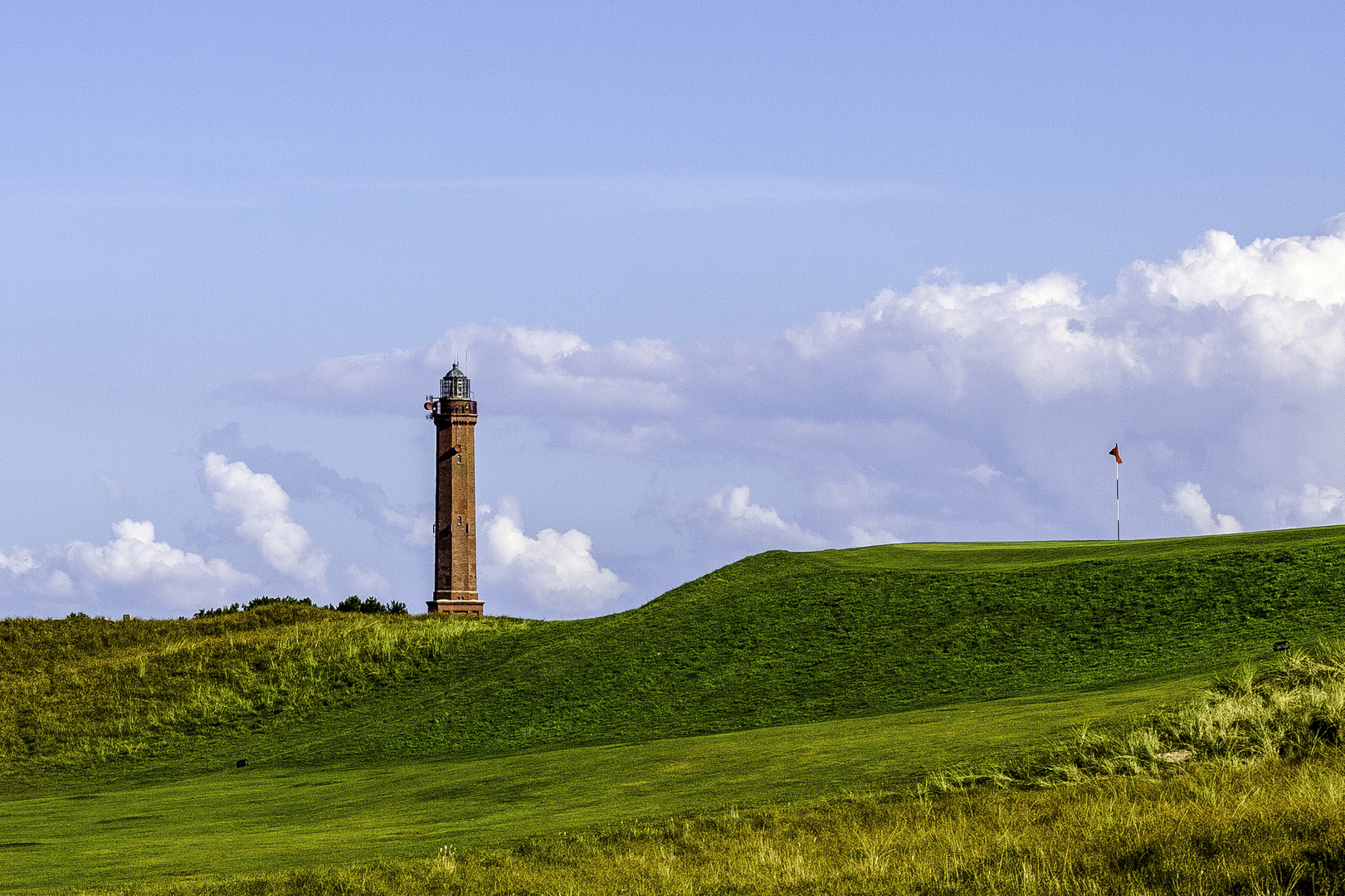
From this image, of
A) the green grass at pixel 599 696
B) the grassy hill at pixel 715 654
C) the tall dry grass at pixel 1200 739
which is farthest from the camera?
the grassy hill at pixel 715 654

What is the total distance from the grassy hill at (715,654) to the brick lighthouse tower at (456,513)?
2140cm

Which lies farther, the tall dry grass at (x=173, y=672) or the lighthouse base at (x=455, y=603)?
the lighthouse base at (x=455, y=603)

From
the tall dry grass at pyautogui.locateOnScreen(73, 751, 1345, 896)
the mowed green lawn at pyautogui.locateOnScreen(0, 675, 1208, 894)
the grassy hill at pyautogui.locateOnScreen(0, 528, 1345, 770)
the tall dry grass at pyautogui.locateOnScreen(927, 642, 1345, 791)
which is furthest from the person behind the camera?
the grassy hill at pyautogui.locateOnScreen(0, 528, 1345, 770)

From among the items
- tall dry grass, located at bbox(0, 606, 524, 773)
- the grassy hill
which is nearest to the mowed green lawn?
the grassy hill

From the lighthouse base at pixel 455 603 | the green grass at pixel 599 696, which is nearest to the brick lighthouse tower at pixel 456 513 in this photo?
the lighthouse base at pixel 455 603

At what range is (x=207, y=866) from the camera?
18.2 m

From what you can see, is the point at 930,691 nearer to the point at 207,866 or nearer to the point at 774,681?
the point at 774,681

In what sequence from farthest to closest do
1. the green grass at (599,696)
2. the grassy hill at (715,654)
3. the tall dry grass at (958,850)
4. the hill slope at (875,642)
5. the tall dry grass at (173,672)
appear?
the tall dry grass at (173,672) → the grassy hill at (715,654) → the hill slope at (875,642) → the green grass at (599,696) → the tall dry grass at (958,850)

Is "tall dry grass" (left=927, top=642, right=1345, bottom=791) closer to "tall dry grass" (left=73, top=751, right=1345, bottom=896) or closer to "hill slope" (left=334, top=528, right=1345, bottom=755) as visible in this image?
"tall dry grass" (left=73, top=751, right=1345, bottom=896)

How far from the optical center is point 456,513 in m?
75.5

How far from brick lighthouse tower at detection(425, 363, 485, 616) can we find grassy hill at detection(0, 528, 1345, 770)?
2140 centimetres

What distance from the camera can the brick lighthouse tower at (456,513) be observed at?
75.2m

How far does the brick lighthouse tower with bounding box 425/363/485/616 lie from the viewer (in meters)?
75.2

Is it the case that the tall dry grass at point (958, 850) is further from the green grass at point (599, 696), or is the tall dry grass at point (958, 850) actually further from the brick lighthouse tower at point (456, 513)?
the brick lighthouse tower at point (456, 513)
